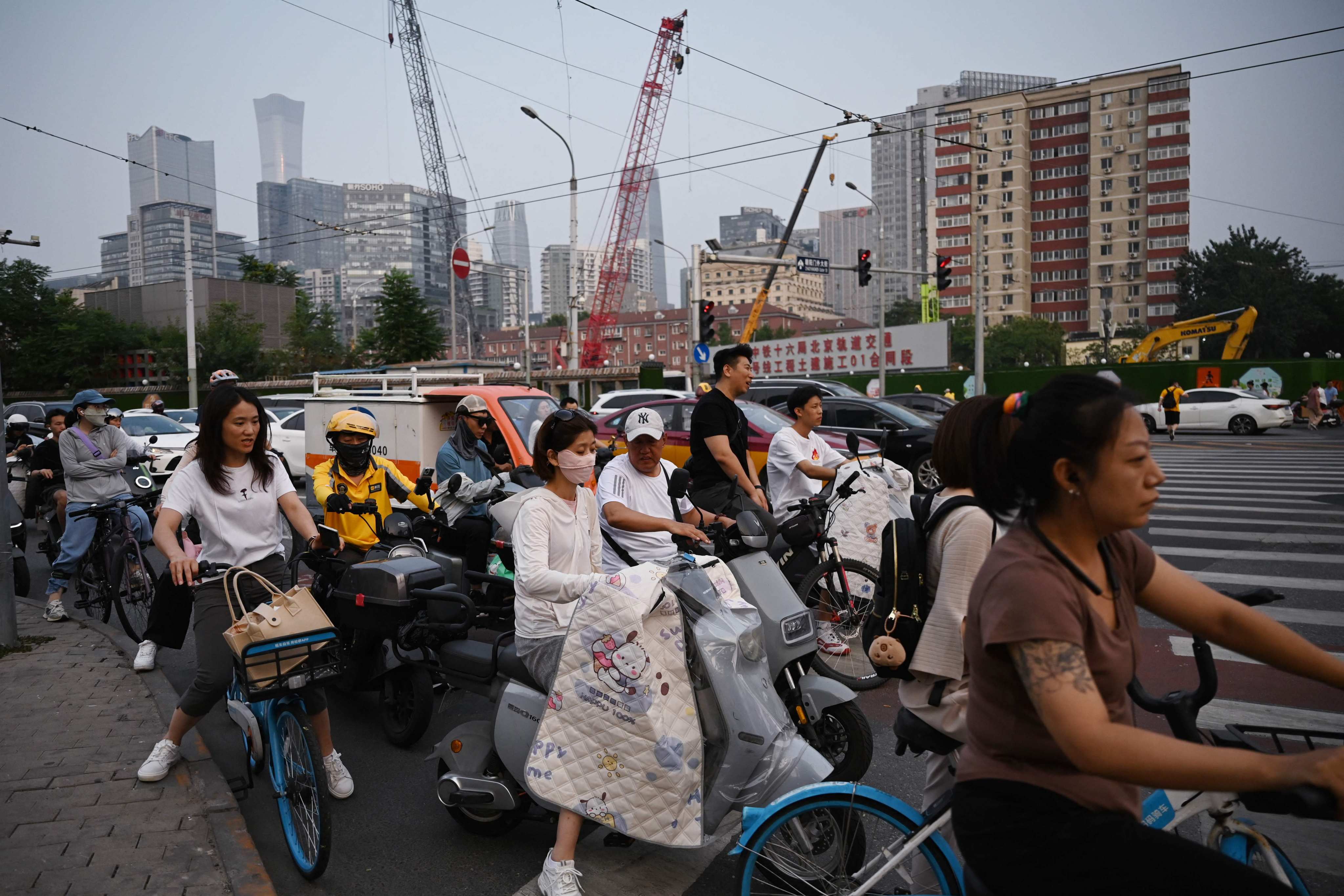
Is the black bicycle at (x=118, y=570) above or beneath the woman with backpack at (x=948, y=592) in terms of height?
beneath

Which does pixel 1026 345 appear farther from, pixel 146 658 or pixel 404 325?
pixel 146 658

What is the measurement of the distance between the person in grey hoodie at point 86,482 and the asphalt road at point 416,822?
1844mm

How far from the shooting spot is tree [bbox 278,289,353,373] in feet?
196

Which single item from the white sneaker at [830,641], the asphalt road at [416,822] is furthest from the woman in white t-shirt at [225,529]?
the white sneaker at [830,641]

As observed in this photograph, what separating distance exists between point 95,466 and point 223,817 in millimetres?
5036

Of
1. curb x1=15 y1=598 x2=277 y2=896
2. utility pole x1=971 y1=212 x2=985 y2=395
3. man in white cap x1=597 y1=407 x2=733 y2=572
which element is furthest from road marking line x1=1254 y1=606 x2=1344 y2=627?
utility pole x1=971 y1=212 x2=985 y2=395

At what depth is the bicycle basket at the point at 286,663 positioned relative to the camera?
3.59 m

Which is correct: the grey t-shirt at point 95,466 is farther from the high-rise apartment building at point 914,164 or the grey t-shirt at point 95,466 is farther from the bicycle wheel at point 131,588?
the high-rise apartment building at point 914,164

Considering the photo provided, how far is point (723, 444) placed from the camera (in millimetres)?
6211

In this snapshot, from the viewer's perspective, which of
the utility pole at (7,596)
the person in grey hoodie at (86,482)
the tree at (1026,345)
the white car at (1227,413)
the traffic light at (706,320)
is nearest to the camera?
the utility pole at (7,596)

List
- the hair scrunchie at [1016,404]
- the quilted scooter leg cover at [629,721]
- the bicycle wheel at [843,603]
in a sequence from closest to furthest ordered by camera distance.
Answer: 1. the hair scrunchie at [1016,404]
2. the quilted scooter leg cover at [629,721]
3. the bicycle wheel at [843,603]

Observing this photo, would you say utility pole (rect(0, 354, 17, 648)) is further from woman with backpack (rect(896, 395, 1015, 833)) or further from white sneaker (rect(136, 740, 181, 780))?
woman with backpack (rect(896, 395, 1015, 833))

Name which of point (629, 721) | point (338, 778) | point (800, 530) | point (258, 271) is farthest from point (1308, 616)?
point (258, 271)

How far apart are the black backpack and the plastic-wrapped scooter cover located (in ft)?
1.73
